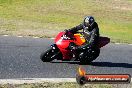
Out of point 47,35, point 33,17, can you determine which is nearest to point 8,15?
point 33,17

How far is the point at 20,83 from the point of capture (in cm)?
1116

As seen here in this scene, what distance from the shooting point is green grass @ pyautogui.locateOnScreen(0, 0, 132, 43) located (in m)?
23.9

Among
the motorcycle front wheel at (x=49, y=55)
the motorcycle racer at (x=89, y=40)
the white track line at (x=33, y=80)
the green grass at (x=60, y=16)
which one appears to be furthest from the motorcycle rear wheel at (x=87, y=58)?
the green grass at (x=60, y=16)

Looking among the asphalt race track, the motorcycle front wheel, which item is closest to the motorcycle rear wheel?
the asphalt race track

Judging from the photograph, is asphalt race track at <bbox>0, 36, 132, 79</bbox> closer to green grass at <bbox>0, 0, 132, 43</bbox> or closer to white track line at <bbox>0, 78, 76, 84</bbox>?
white track line at <bbox>0, 78, 76, 84</bbox>

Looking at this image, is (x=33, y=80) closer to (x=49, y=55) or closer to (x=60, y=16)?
(x=49, y=55)

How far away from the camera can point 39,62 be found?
48.5 feet

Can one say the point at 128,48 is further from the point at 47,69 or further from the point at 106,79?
the point at 106,79

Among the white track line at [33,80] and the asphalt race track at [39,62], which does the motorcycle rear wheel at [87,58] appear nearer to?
the asphalt race track at [39,62]

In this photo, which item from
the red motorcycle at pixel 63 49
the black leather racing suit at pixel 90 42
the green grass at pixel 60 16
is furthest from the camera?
the green grass at pixel 60 16

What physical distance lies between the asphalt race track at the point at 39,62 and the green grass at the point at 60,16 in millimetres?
2527

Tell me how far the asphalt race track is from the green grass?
8.29ft

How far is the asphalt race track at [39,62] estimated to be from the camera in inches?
517

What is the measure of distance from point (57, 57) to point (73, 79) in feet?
9.40
